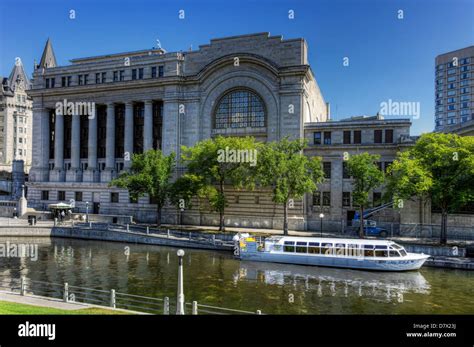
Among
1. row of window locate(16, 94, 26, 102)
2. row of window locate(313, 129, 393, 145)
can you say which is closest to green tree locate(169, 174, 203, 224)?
row of window locate(313, 129, 393, 145)

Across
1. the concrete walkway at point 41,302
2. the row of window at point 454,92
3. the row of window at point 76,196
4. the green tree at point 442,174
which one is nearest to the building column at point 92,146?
the row of window at point 76,196

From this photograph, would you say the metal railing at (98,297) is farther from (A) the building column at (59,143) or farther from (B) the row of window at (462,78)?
(B) the row of window at (462,78)

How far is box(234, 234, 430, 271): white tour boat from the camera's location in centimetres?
3241

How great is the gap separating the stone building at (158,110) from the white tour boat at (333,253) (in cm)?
1505

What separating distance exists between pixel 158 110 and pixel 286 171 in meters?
28.5

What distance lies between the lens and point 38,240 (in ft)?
152

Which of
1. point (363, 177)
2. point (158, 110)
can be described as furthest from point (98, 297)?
point (158, 110)

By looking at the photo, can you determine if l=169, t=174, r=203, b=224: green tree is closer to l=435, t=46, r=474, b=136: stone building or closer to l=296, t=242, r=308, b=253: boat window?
l=296, t=242, r=308, b=253: boat window

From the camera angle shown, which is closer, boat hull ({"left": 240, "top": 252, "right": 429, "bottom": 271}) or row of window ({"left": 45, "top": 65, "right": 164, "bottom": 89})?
boat hull ({"left": 240, "top": 252, "right": 429, "bottom": 271})

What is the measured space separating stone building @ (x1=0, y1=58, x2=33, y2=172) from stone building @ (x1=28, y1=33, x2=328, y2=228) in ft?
190

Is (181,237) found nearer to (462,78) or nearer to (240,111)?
(240,111)
